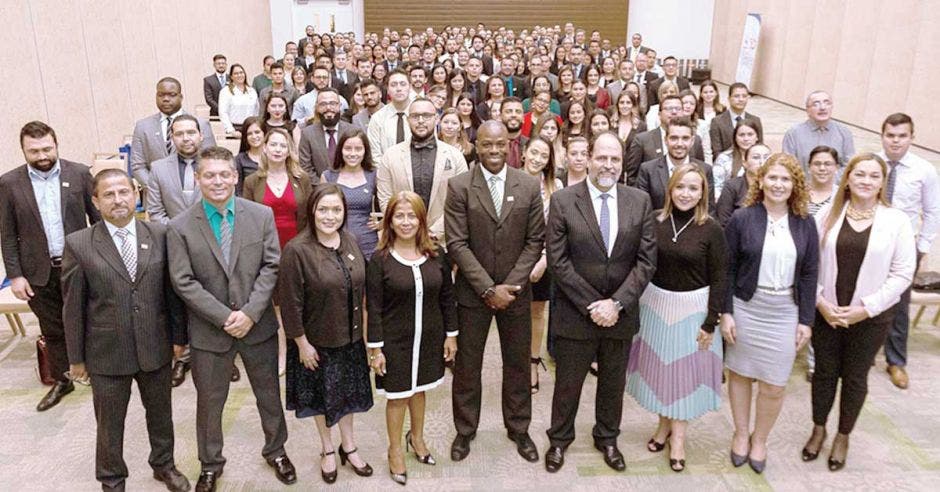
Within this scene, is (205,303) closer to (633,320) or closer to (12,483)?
(12,483)

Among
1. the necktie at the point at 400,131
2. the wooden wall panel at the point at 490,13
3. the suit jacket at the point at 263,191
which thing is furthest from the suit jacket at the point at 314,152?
the wooden wall panel at the point at 490,13

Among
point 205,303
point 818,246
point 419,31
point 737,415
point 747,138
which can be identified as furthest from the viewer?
point 419,31

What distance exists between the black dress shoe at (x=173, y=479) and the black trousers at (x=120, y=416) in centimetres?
6

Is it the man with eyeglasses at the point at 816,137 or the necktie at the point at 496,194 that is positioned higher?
the man with eyeglasses at the point at 816,137

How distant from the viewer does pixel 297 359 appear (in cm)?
363

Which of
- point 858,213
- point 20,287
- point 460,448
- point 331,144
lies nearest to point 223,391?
point 460,448

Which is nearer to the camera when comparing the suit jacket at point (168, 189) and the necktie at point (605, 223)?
the necktie at point (605, 223)

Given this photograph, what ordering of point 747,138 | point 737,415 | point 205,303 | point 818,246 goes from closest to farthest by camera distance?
point 205,303, point 818,246, point 737,415, point 747,138

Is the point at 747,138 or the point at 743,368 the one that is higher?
the point at 747,138

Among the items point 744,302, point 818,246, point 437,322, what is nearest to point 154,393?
point 437,322

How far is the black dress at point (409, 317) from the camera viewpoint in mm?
3514

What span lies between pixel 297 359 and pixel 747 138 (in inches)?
149

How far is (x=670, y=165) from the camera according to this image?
491cm

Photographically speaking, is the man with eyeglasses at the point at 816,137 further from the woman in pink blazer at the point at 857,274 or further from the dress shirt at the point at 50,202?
the dress shirt at the point at 50,202
